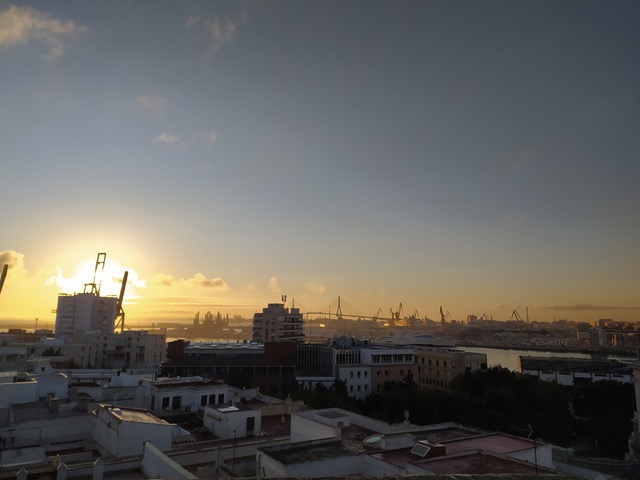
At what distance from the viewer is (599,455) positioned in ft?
60.2

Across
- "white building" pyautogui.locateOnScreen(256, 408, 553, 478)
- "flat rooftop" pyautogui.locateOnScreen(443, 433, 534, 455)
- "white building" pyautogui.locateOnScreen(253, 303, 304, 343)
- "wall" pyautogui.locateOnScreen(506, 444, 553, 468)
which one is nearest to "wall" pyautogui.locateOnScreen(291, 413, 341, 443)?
"white building" pyautogui.locateOnScreen(256, 408, 553, 478)

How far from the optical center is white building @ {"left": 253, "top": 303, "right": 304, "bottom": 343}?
5128cm

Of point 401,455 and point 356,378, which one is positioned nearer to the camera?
point 401,455

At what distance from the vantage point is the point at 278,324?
5216 cm

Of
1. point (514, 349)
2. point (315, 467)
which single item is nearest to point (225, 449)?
→ point (315, 467)

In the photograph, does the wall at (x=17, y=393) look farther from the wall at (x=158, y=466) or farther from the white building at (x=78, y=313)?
the white building at (x=78, y=313)

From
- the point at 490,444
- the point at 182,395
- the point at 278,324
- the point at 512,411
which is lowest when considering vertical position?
the point at 512,411

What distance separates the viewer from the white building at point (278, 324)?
168 ft

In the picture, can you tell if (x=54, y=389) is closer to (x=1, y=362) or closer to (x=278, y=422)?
(x=278, y=422)

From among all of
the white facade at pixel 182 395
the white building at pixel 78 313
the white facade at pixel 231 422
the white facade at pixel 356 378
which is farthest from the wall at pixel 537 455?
the white building at pixel 78 313

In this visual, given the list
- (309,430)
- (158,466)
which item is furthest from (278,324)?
(158,466)

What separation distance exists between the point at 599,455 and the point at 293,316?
119 feet

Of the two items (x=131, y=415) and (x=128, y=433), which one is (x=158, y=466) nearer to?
(x=128, y=433)

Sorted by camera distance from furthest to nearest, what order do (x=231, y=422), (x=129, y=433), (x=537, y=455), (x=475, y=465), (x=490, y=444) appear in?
1. (x=231, y=422)
2. (x=129, y=433)
3. (x=490, y=444)
4. (x=537, y=455)
5. (x=475, y=465)
